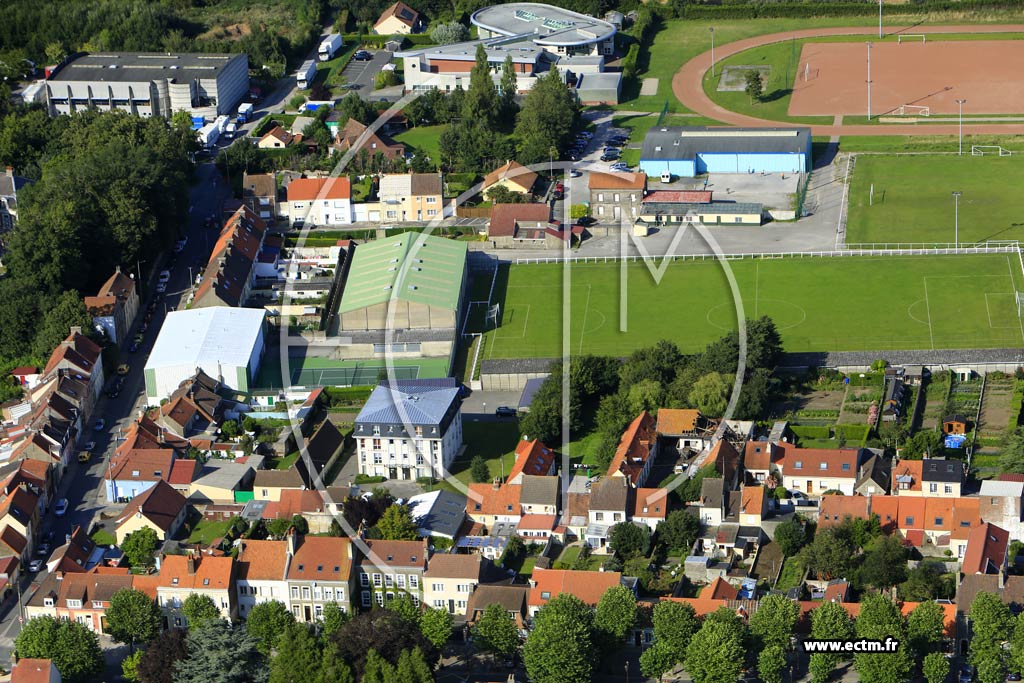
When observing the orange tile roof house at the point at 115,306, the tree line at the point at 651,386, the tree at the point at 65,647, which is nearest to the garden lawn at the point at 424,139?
the orange tile roof house at the point at 115,306

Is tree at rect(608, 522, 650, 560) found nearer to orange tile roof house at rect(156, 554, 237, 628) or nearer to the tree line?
the tree line

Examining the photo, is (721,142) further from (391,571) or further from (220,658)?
(220,658)

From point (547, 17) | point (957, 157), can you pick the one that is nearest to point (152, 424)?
point (957, 157)

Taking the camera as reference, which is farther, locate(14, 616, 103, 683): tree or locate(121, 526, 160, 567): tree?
locate(121, 526, 160, 567): tree

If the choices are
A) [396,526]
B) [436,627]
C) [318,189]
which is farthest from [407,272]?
[436,627]

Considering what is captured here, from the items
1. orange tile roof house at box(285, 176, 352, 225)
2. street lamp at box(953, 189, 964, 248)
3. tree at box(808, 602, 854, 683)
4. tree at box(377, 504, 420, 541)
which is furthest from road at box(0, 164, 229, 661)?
street lamp at box(953, 189, 964, 248)
